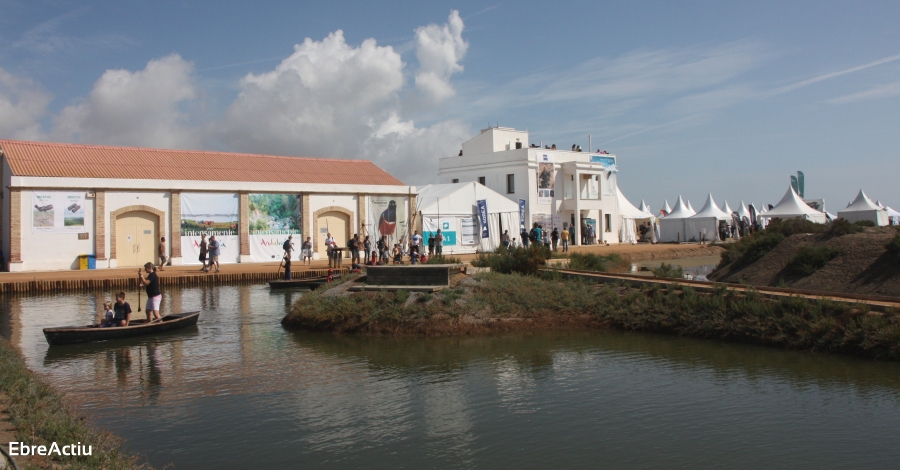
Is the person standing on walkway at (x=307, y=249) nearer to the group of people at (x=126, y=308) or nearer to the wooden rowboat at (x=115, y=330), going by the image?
the wooden rowboat at (x=115, y=330)

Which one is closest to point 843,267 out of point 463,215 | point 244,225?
point 463,215

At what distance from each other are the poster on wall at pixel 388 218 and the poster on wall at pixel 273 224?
4064 millimetres

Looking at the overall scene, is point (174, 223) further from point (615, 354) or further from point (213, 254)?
point (615, 354)

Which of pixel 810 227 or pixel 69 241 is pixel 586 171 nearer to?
pixel 810 227

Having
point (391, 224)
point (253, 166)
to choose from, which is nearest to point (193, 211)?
point (253, 166)

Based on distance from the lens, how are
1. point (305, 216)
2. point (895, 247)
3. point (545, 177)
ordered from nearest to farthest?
point (895, 247)
point (305, 216)
point (545, 177)

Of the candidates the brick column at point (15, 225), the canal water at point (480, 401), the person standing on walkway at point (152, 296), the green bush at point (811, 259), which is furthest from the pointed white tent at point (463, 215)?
the canal water at point (480, 401)

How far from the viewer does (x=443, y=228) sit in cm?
3828

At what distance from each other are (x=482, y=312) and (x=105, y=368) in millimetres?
7962

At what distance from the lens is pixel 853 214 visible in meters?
42.8

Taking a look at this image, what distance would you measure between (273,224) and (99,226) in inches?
311

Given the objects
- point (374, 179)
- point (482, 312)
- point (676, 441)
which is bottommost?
point (676, 441)

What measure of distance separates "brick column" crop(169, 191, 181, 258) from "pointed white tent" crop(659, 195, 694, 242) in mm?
35373

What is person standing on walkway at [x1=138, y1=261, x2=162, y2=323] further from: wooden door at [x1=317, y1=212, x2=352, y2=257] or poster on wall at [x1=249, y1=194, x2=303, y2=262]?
wooden door at [x1=317, y1=212, x2=352, y2=257]
